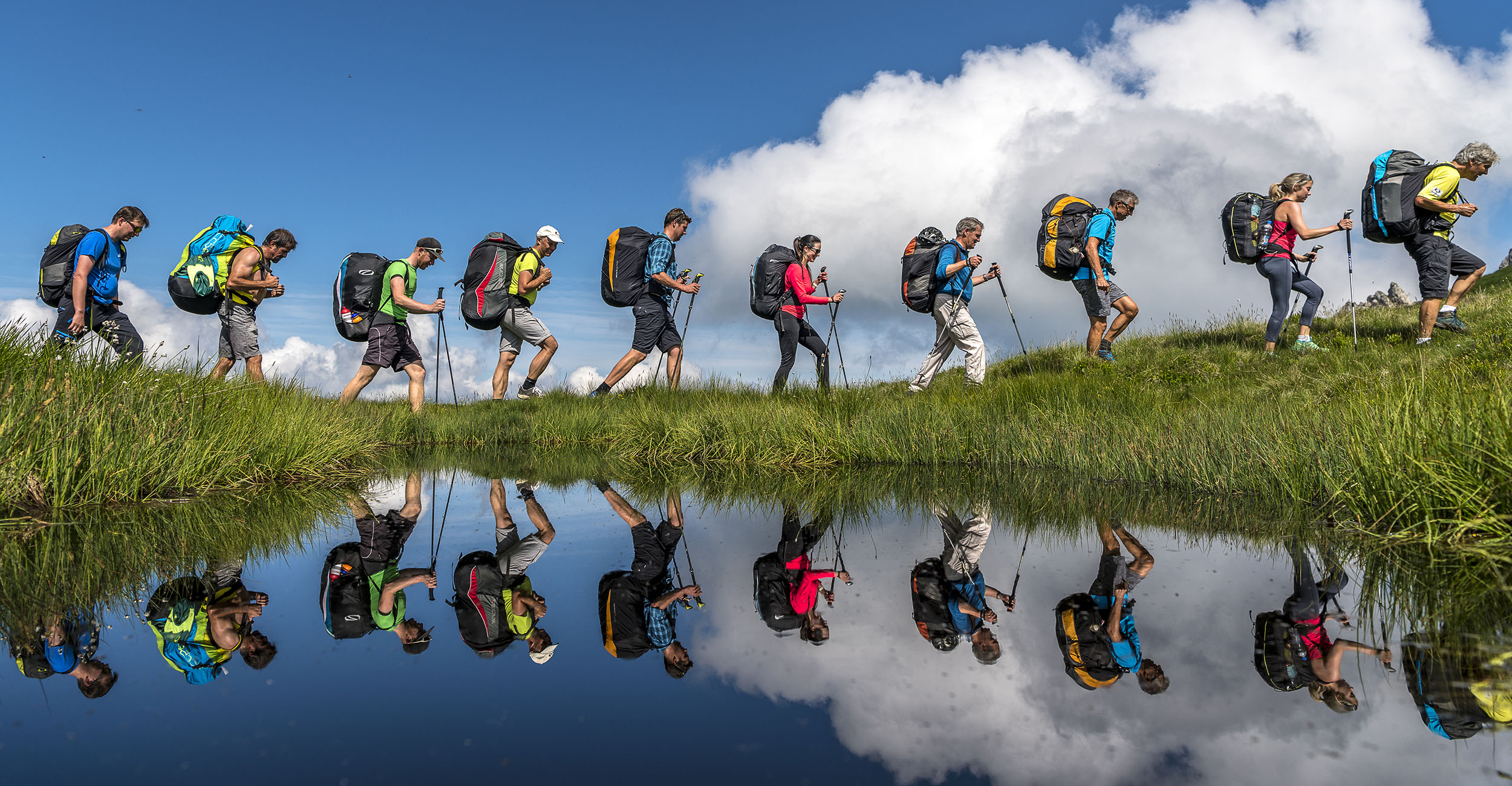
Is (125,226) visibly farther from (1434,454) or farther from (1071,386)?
(1434,454)

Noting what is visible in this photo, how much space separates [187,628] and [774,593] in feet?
7.94

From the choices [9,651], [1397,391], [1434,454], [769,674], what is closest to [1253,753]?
[769,674]

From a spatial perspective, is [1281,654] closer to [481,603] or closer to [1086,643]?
[1086,643]

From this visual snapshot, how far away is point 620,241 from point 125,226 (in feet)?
19.8

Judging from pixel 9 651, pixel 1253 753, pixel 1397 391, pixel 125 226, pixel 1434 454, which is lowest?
pixel 1253 753

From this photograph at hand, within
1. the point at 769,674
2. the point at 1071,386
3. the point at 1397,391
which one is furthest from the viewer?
the point at 1071,386

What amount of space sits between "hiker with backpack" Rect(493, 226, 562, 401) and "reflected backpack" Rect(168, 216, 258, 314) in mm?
3431

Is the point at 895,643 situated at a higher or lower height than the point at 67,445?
lower

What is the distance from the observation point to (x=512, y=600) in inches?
140

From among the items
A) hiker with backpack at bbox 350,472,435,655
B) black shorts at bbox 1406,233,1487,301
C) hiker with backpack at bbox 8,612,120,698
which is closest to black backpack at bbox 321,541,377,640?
hiker with backpack at bbox 350,472,435,655

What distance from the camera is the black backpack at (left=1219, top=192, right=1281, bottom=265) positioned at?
11.1m

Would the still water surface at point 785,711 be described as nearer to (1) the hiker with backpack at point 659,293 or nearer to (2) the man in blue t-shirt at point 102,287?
(2) the man in blue t-shirt at point 102,287

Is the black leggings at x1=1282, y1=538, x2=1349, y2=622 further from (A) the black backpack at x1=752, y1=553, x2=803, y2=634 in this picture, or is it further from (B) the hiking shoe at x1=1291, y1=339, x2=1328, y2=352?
(B) the hiking shoe at x1=1291, y1=339, x2=1328, y2=352

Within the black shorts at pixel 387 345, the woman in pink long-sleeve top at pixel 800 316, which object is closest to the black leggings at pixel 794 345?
the woman in pink long-sleeve top at pixel 800 316
